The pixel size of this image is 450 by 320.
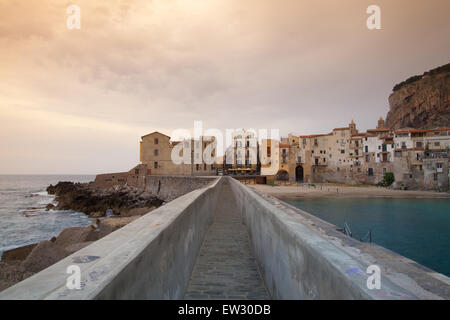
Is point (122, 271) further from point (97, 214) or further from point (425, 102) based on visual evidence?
point (425, 102)

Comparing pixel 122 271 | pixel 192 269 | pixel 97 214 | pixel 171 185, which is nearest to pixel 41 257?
pixel 192 269

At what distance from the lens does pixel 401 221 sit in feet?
95.7

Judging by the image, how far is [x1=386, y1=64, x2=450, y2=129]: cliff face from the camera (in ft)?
222

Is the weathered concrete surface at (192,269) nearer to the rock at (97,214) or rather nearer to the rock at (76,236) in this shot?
the rock at (76,236)

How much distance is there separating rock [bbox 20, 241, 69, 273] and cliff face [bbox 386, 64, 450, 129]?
86773mm

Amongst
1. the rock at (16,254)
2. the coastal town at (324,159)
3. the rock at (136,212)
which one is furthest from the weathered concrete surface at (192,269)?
the coastal town at (324,159)

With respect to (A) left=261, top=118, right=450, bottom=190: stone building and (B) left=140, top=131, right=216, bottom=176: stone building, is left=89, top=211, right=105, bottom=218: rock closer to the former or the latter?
(B) left=140, top=131, right=216, bottom=176: stone building

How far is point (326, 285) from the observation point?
70.3 inches

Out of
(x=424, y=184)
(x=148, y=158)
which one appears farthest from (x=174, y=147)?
(x=424, y=184)

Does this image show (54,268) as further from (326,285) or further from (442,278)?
(442,278)

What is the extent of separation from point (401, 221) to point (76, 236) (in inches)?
1322

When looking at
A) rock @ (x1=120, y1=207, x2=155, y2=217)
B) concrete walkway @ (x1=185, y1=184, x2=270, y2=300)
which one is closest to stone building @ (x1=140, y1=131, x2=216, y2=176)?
rock @ (x1=120, y1=207, x2=155, y2=217)
